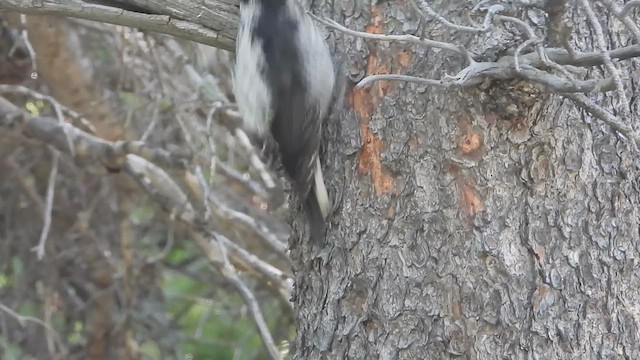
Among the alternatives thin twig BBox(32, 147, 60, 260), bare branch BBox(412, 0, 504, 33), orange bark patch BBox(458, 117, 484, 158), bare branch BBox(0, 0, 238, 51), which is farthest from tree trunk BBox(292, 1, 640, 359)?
thin twig BBox(32, 147, 60, 260)

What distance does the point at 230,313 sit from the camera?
119 inches

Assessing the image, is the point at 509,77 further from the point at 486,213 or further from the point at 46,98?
the point at 46,98

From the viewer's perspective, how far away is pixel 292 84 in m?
1.43

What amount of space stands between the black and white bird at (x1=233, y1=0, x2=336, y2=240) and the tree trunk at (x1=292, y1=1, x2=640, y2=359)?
0.22ft

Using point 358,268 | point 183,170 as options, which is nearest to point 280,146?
point 358,268

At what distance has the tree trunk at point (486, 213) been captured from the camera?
130 cm

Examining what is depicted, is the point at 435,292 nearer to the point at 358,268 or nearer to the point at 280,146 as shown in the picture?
the point at 358,268

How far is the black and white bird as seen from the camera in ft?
4.59

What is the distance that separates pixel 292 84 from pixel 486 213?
363mm

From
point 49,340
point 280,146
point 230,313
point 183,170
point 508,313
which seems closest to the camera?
point 508,313

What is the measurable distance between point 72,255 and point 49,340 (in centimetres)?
28

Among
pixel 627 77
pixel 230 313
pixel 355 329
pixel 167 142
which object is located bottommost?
pixel 230 313

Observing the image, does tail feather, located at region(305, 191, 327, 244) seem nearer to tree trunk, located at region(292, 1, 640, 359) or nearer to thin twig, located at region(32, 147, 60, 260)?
tree trunk, located at region(292, 1, 640, 359)

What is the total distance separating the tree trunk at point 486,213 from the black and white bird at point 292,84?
7 centimetres
